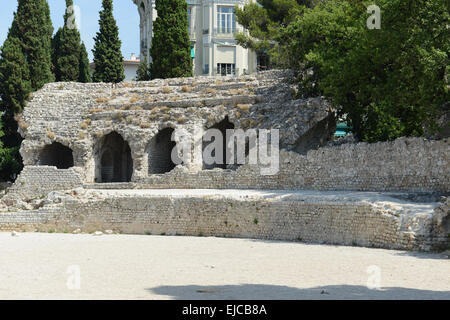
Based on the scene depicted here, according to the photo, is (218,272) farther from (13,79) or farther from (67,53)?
(67,53)

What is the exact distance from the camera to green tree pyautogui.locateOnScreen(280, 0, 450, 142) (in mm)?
20469

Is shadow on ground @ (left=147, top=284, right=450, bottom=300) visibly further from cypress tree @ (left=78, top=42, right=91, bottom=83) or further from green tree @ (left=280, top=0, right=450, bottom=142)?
cypress tree @ (left=78, top=42, right=91, bottom=83)

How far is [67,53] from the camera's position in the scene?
4769 centimetres

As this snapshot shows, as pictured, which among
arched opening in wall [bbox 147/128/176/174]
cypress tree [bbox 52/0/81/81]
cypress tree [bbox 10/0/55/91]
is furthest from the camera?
cypress tree [bbox 52/0/81/81]

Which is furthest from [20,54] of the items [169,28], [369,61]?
[369,61]

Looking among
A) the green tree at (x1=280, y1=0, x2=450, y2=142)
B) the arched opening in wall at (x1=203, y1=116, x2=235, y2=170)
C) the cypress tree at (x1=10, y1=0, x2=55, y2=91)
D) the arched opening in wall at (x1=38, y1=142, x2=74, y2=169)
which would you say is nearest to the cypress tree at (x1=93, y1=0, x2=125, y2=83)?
the cypress tree at (x1=10, y1=0, x2=55, y2=91)

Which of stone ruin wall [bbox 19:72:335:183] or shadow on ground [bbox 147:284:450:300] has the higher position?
stone ruin wall [bbox 19:72:335:183]

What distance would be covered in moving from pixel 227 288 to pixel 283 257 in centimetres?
483

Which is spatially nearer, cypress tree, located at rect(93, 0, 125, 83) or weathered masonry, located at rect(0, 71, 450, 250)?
weathered masonry, located at rect(0, 71, 450, 250)

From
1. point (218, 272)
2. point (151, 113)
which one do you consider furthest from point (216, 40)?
point (218, 272)

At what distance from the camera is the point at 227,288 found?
12000mm

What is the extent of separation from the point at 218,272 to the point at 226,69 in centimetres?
3601

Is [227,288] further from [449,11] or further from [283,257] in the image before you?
[449,11]

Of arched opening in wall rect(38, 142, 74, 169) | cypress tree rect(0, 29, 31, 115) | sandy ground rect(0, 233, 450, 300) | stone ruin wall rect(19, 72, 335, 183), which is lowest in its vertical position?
sandy ground rect(0, 233, 450, 300)
